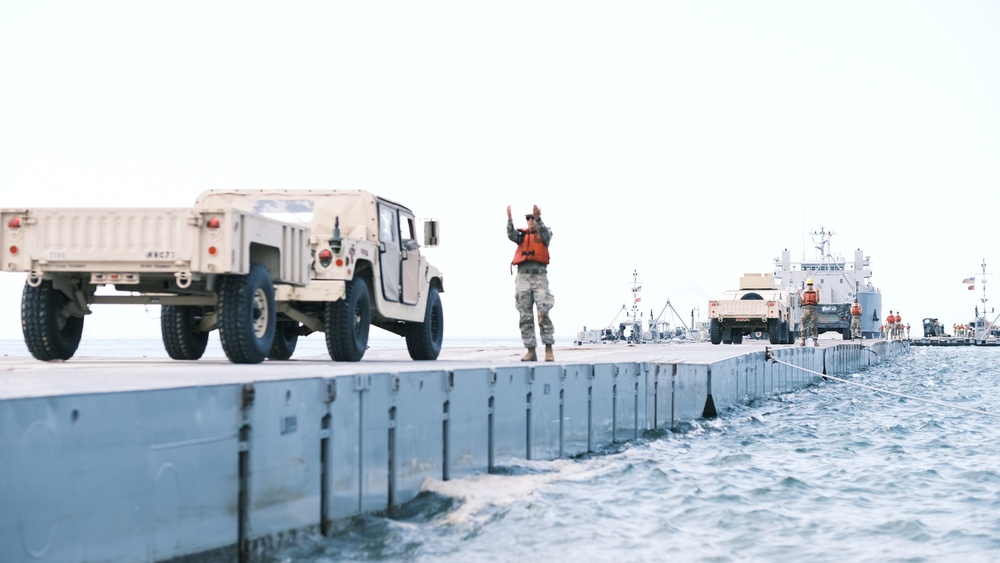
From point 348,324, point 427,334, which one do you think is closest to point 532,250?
point 427,334

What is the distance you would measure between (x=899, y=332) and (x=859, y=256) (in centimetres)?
994

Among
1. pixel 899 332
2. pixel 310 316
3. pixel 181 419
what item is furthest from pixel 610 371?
pixel 899 332

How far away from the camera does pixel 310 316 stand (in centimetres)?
→ 1390

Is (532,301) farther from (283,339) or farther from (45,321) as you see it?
(45,321)

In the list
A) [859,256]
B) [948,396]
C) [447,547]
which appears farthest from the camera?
[859,256]

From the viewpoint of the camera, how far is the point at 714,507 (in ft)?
33.8

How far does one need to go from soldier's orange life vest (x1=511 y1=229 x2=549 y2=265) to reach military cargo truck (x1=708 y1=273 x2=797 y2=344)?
2540 cm

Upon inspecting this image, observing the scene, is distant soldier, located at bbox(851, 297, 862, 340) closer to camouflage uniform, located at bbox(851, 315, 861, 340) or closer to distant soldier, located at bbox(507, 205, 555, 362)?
camouflage uniform, located at bbox(851, 315, 861, 340)

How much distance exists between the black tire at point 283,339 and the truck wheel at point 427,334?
1624 millimetres

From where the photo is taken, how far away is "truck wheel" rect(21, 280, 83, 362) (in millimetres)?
11922

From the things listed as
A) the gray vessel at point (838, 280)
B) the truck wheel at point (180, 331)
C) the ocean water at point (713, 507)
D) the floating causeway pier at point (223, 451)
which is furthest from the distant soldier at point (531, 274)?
the gray vessel at point (838, 280)

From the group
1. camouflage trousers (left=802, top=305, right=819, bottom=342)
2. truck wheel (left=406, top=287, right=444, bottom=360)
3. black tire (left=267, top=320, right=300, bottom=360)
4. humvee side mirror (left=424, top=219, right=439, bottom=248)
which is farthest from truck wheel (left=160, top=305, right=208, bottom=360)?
camouflage trousers (left=802, top=305, right=819, bottom=342)

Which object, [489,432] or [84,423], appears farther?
[489,432]

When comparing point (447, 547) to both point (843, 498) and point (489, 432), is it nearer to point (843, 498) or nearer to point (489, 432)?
point (489, 432)
